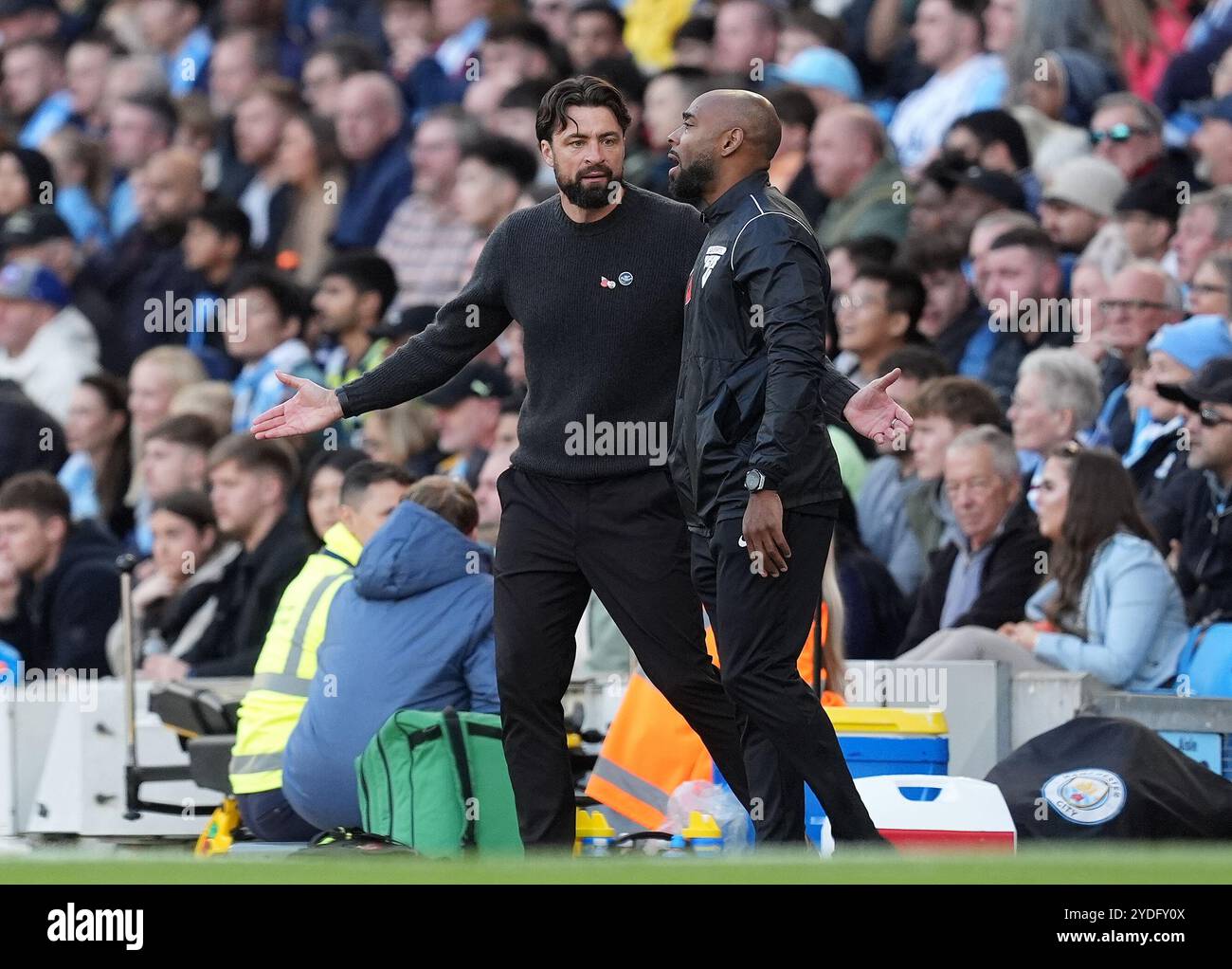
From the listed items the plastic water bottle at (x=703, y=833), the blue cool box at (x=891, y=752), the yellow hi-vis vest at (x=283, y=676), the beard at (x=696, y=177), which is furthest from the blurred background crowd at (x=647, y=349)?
the beard at (x=696, y=177)

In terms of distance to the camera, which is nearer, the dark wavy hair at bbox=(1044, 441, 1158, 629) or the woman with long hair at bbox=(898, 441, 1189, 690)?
the woman with long hair at bbox=(898, 441, 1189, 690)

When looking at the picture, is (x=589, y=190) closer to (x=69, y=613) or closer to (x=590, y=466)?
(x=590, y=466)

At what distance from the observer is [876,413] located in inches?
217

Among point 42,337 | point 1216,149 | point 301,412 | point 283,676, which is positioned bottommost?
point 283,676

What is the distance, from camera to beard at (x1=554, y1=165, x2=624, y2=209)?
5824 mm

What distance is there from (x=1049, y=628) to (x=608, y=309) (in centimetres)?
282

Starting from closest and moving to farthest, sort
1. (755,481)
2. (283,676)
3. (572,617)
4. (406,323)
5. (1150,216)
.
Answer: (755,481), (572,617), (283,676), (1150,216), (406,323)

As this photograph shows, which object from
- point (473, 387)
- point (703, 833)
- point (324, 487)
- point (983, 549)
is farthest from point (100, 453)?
point (703, 833)

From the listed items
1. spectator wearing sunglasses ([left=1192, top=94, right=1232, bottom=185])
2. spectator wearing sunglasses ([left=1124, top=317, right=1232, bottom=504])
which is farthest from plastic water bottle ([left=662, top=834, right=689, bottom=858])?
spectator wearing sunglasses ([left=1192, top=94, right=1232, bottom=185])

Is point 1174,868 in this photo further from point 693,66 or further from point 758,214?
point 693,66

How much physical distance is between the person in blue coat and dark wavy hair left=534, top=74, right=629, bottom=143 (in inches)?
61.7

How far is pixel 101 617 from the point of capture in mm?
10508

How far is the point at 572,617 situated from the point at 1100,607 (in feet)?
8.38

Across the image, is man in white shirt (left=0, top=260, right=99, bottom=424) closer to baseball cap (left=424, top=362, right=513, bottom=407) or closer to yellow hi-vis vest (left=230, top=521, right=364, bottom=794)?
baseball cap (left=424, top=362, right=513, bottom=407)
